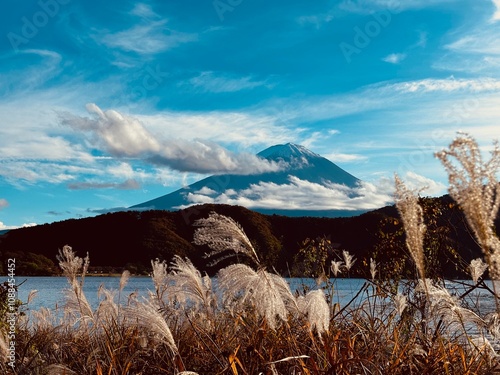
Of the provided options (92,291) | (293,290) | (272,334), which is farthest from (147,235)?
(272,334)

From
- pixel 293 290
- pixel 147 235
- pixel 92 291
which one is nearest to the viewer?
pixel 293 290

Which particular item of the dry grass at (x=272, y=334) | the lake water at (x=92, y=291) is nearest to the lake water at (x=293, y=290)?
the lake water at (x=92, y=291)

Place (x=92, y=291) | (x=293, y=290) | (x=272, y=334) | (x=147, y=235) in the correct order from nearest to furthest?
(x=272, y=334) < (x=293, y=290) < (x=92, y=291) < (x=147, y=235)

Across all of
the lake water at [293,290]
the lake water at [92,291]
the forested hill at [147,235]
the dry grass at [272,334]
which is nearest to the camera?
the dry grass at [272,334]

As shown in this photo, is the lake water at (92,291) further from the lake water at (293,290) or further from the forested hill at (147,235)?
the forested hill at (147,235)

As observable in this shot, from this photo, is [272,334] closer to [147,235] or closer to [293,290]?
[293,290]

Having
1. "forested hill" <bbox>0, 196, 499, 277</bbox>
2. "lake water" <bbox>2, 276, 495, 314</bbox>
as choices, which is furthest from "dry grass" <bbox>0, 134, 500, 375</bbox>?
"forested hill" <bbox>0, 196, 499, 277</bbox>

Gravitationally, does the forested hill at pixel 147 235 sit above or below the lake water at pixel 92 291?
above

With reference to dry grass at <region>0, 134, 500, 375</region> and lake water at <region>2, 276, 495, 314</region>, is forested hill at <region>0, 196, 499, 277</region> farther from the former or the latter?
dry grass at <region>0, 134, 500, 375</region>

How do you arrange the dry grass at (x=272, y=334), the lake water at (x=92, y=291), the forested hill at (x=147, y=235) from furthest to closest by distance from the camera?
1. the forested hill at (x=147, y=235)
2. the lake water at (x=92, y=291)
3. the dry grass at (x=272, y=334)

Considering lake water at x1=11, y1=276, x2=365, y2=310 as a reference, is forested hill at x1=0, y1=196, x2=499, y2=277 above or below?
above

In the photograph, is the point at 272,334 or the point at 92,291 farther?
the point at 92,291

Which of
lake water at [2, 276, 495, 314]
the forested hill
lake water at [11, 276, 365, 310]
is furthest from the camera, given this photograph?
the forested hill

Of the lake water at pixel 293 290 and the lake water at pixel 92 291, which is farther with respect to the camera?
the lake water at pixel 92 291
